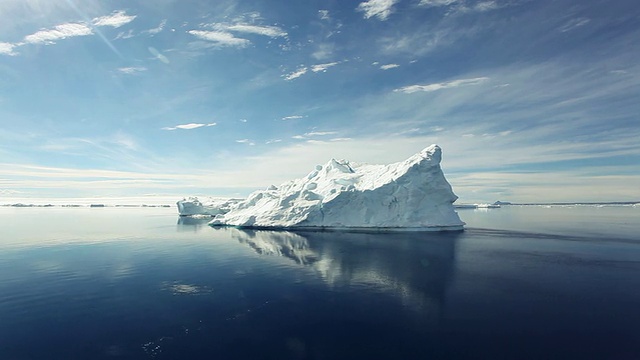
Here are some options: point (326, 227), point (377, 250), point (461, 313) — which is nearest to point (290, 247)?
point (377, 250)

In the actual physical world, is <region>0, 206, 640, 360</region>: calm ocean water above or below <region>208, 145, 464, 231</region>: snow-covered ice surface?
below

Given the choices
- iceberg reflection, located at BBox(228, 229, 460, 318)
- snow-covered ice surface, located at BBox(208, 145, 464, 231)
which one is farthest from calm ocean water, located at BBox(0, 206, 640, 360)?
snow-covered ice surface, located at BBox(208, 145, 464, 231)

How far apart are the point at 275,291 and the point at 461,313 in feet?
33.9

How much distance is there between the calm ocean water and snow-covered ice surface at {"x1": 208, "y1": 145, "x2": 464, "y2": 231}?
56.7 feet

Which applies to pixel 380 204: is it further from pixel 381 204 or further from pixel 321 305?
pixel 321 305

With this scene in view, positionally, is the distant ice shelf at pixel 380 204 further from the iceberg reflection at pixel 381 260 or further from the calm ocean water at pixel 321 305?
the calm ocean water at pixel 321 305

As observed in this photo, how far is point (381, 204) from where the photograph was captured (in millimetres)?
50750

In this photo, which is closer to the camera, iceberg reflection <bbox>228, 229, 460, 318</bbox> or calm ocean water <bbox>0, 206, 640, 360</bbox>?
calm ocean water <bbox>0, 206, 640, 360</bbox>

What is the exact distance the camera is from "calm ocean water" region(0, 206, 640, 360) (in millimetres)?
12328

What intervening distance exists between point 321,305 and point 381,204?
3507cm

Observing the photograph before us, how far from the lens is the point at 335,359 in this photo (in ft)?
37.4

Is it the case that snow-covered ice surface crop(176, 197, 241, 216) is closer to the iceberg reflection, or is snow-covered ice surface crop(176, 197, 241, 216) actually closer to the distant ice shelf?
the distant ice shelf

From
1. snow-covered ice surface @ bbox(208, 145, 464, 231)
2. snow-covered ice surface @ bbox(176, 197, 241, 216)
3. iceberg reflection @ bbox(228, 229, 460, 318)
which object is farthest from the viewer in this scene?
snow-covered ice surface @ bbox(176, 197, 241, 216)

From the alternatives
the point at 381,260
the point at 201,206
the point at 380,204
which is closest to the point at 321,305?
the point at 381,260
